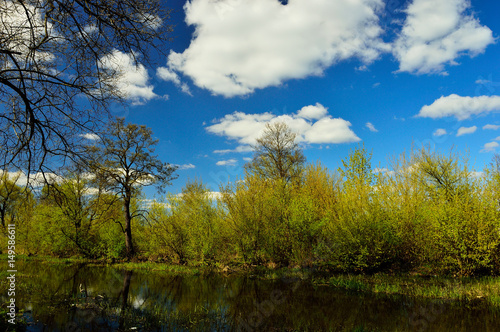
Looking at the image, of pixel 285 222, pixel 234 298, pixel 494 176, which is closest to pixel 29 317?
pixel 234 298

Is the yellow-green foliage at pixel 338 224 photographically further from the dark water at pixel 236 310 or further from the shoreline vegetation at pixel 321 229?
the dark water at pixel 236 310

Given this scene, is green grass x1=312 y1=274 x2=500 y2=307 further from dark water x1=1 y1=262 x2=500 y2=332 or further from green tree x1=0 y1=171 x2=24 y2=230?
green tree x1=0 y1=171 x2=24 y2=230

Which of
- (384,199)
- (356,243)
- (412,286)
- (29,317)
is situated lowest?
(412,286)

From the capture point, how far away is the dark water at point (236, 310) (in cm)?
654

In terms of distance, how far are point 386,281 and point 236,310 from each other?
662 cm

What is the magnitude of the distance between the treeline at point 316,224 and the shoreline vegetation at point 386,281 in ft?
2.09

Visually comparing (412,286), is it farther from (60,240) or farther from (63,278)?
(60,240)

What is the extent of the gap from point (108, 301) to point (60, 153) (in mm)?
6376

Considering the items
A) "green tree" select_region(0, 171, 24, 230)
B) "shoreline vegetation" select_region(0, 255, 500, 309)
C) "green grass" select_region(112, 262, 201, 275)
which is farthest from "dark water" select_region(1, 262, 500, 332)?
"green grass" select_region(112, 262, 201, 275)

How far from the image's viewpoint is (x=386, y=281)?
1080 cm

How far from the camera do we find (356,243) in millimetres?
11758

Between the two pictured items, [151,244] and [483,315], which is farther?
[151,244]

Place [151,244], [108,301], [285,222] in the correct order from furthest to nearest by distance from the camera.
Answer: [151,244] < [285,222] < [108,301]

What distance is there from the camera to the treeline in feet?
35.6
